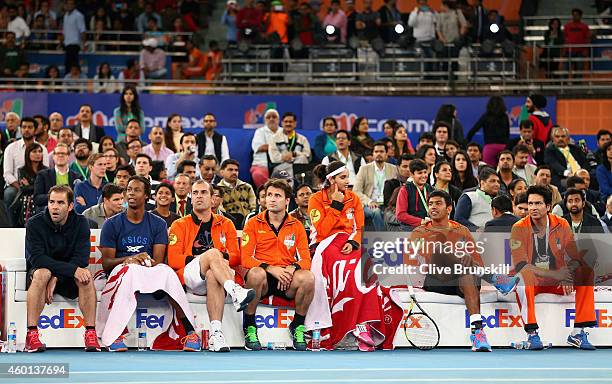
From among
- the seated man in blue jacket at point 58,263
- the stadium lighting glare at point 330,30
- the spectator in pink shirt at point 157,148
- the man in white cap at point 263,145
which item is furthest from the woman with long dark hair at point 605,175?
the seated man in blue jacket at point 58,263

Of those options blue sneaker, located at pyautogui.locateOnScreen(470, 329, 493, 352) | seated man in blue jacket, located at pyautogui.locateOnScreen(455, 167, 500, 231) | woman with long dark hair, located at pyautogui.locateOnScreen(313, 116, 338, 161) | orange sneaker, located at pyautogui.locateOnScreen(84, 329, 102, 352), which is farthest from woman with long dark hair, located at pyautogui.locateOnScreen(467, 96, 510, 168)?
orange sneaker, located at pyautogui.locateOnScreen(84, 329, 102, 352)

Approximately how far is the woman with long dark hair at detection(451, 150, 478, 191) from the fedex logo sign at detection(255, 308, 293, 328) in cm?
458

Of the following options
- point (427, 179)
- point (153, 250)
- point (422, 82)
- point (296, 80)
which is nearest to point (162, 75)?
point (296, 80)

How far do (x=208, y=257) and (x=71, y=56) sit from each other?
13.1 m

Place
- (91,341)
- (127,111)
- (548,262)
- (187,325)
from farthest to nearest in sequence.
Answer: (127,111) → (548,262) → (187,325) → (91,341)

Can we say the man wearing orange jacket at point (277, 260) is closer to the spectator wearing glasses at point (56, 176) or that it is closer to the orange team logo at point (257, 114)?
the spectator wearing glasses at point (56, 176)

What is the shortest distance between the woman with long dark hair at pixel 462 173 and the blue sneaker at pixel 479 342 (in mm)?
4270

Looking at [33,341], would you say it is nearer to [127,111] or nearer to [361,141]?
[361,141]

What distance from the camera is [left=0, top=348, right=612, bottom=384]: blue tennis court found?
9.36 m

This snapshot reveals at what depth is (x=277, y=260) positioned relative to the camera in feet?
39.4

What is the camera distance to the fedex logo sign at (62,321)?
11727 millimetres

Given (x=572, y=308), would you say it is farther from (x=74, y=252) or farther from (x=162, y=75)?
(x=162, y=75)

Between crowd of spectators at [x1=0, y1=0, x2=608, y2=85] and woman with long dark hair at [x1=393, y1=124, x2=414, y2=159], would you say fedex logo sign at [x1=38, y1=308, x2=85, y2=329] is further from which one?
crowd of spectators at [x1=0, y1=0, x2=608, y2=85]

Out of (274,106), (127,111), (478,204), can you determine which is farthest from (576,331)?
(274,106)
